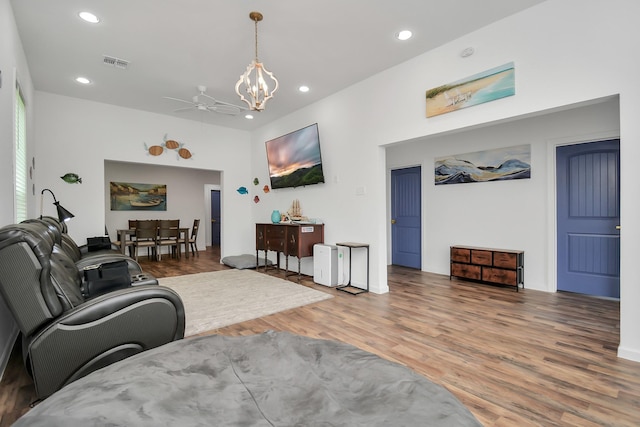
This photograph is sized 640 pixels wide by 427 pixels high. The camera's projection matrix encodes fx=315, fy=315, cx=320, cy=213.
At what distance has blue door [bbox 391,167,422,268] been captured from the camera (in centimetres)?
604

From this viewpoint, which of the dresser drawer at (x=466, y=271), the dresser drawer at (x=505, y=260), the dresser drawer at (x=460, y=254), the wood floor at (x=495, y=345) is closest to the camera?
the wood floor at (x=495, y=345)

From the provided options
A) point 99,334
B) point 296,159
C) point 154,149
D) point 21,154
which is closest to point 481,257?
point 296,159

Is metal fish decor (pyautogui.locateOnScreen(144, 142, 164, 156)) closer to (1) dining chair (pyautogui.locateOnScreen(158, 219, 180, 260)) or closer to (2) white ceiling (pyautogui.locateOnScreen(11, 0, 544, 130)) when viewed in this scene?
(2) white ceiling (pyautogui.locateOnScreen(11, 0, 544, 130))

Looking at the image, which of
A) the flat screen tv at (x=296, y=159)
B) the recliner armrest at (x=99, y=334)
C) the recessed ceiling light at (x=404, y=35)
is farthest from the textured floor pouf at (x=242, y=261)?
the recessed ceiling light at (x=404, y=35)

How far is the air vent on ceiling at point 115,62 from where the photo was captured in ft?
12.8

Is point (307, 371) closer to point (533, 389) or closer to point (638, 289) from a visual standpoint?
point (533, 389)

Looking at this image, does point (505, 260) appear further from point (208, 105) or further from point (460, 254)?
point (208, 105)

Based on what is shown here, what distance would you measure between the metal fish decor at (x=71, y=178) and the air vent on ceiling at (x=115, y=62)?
2.20m

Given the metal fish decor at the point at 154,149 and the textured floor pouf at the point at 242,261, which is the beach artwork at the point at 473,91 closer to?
the textured floor pouf at the point at 242,261

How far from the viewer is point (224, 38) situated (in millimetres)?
3455

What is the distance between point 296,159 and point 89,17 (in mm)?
3340

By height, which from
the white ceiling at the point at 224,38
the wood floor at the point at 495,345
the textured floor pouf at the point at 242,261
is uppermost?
the white ceiling at the point at 224,38

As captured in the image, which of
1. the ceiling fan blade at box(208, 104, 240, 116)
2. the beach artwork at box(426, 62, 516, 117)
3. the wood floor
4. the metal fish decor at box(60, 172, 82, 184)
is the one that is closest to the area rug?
the wood floor

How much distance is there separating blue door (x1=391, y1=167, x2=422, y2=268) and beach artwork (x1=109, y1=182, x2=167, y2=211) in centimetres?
610
